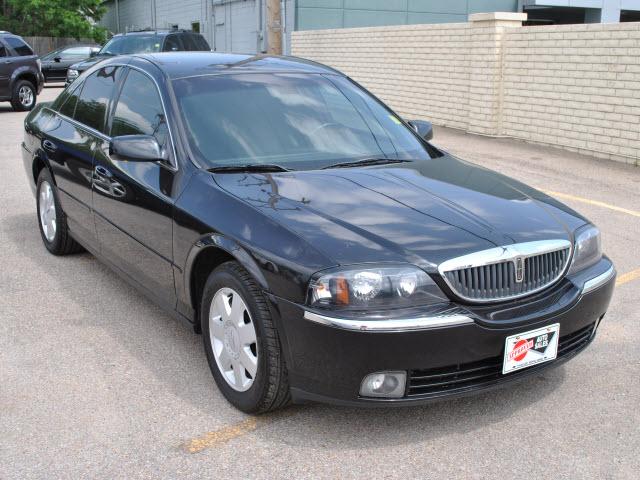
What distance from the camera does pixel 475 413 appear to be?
366 centimetres

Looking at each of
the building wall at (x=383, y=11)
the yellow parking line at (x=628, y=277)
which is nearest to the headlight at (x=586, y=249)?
the yellow parking line at (x=628, y=277)

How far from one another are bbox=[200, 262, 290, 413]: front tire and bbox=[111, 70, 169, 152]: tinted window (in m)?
1.04

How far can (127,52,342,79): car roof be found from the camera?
15.5 feet

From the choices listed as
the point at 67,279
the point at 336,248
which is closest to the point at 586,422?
the point at 336,248

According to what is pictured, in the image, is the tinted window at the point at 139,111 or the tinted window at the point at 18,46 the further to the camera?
the tinted window at the point at 18,46

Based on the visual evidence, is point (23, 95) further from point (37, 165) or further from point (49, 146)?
point (49, 146)

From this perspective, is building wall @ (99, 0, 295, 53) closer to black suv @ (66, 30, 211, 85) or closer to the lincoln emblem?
black suv @ (66, 30, 211, 85)

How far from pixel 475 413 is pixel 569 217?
3.70 feet

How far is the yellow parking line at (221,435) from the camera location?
11.0ft

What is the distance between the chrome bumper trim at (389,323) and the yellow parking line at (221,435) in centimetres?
73

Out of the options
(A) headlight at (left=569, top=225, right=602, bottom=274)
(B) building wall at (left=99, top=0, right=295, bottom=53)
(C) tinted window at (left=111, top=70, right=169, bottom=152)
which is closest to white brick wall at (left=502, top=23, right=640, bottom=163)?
(A) headlight at (left=569, top=225, right=602, bottom=274)

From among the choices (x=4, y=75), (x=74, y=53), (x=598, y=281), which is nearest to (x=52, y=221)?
(x=598, y=281)

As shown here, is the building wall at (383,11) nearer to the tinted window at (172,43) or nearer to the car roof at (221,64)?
the tinted window at (172,43)

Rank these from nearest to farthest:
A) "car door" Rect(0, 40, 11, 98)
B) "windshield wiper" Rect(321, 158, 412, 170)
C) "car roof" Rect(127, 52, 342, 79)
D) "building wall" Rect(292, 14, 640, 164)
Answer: "windshield wiper" Rect(321, 158, 412, 170) < "car roof" Rect(127, 52, 342, 79) < "building wall" Rect(292, 14, 640, 164) < "car door" Rect(0, 40, 11, 98)
